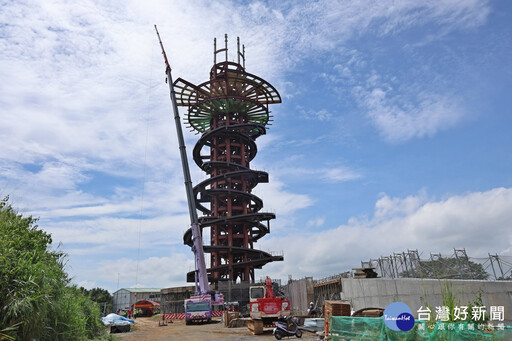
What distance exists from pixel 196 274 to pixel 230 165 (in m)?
25.8

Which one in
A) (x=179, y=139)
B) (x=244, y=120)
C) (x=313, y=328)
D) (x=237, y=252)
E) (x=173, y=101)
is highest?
(x=244, y=120)

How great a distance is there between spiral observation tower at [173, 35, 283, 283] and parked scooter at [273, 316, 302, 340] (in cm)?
3898

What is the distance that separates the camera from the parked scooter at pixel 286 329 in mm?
18688

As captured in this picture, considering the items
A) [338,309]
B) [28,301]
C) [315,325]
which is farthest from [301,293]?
[28,301]

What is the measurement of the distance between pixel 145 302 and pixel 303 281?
1266 inches

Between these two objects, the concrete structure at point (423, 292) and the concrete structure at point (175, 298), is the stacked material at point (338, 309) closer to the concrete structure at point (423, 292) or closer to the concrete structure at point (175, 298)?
the concrete structure at point (423, 292)

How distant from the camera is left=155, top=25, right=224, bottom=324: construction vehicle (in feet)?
110

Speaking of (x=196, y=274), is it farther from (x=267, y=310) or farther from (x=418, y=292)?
(x=418, y=292)

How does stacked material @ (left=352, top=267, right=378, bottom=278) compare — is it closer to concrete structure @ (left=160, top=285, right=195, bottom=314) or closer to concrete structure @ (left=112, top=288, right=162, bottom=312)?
concrete structure @ (left=160, top=285, right=195, bottom=314)

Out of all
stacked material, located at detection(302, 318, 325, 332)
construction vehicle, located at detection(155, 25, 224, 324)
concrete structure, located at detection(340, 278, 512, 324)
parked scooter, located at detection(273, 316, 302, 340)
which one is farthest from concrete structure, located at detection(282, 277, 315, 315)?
parked scooter, located at detection(273, 316, 302, 340)

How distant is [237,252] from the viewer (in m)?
59.9

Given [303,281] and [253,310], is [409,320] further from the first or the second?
[303,281]

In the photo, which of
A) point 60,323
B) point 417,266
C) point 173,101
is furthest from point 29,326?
point 173,101

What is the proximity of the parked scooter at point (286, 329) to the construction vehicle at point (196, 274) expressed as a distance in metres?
16.1
